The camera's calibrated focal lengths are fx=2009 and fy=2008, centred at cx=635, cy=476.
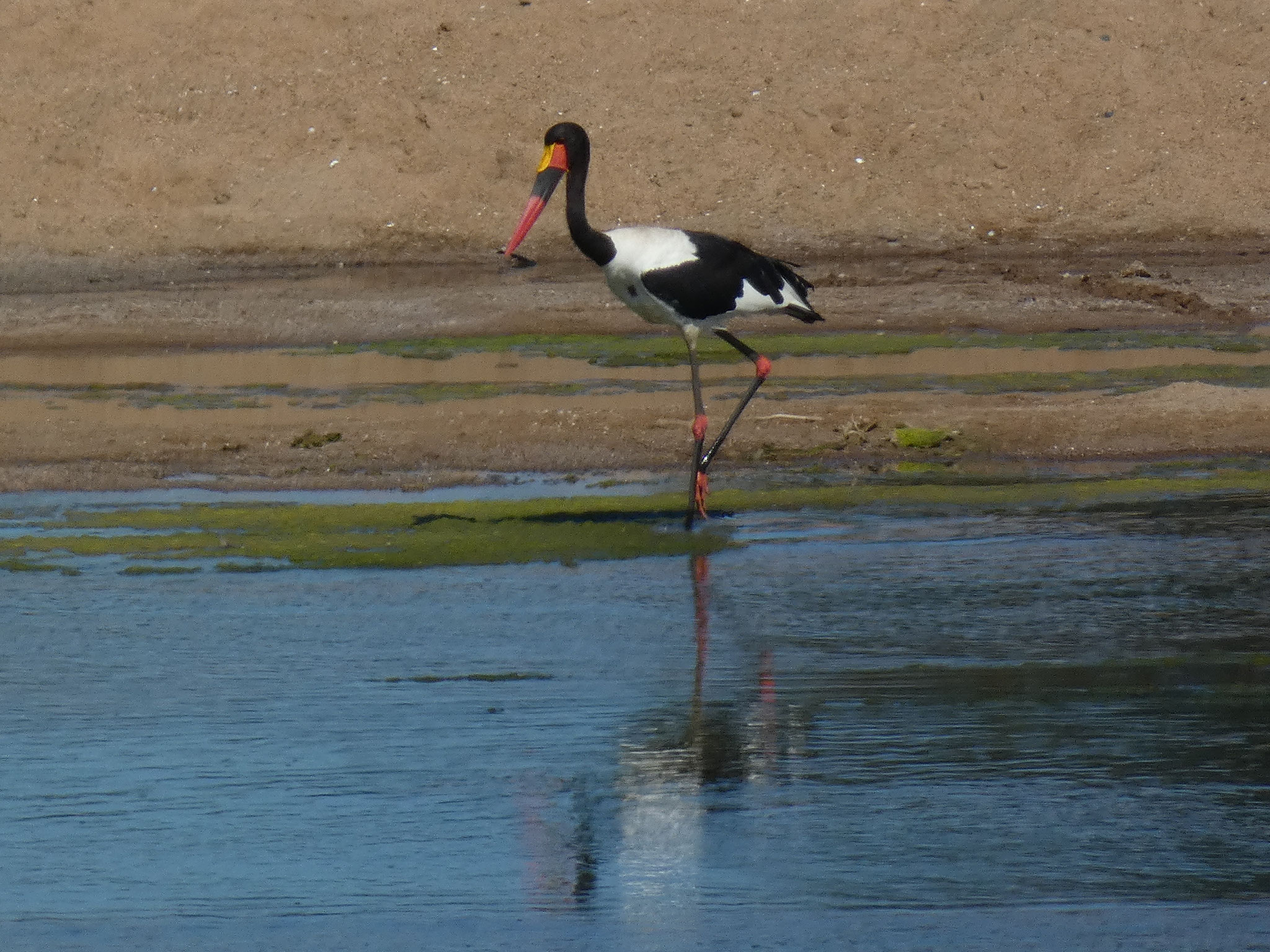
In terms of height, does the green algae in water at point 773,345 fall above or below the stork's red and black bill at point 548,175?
below

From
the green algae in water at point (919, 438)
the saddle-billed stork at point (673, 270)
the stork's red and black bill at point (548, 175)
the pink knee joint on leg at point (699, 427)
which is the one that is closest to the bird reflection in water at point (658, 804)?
the pink knee joint on leg at point (699, 427)

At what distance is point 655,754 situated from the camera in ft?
21.0

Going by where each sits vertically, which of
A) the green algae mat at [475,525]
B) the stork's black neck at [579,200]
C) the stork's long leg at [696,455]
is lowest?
the green algae mat at [475,525]

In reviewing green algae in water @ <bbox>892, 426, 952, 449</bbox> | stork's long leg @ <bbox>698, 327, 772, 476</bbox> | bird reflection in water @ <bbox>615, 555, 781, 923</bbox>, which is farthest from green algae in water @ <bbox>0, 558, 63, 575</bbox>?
green algae in water @ <bbox>892, 426, 952, 449</bbox>

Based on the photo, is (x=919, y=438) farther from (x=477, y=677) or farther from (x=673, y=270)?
(x=477, y=677)

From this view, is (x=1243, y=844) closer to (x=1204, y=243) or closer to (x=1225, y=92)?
(x=1204, y=243)

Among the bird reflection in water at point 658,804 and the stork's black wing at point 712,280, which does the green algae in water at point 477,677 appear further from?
the stork's black wing at point 712,280

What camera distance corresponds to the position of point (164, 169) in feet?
85.3

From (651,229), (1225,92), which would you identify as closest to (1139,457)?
(651,229)

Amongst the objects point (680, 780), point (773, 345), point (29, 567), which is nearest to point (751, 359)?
point (29, 567)

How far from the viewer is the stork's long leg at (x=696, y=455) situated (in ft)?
33.8

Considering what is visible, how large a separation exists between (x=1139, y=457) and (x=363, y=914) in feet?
27.0

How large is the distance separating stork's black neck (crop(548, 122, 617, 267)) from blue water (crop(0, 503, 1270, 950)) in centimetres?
182

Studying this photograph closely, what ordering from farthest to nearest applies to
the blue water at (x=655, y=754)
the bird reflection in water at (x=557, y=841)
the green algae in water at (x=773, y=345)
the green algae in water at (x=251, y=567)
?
the green algae in water at (x=773, y=345) → the green algae in water at (x=251, y=567) → the bird reflection in water at (x=557, y=841) → the blue water at (x=655, y=754)
